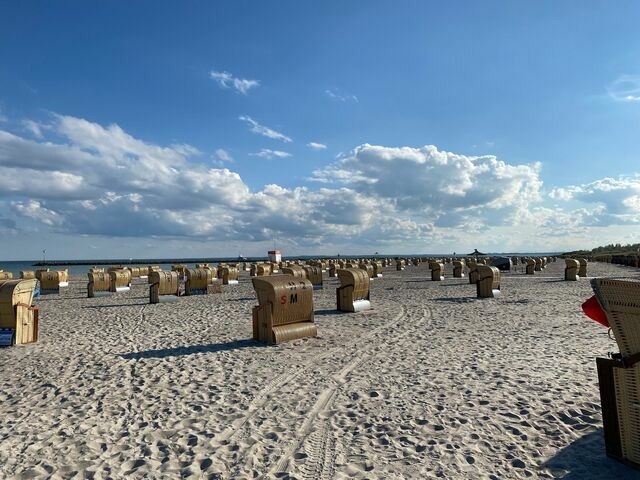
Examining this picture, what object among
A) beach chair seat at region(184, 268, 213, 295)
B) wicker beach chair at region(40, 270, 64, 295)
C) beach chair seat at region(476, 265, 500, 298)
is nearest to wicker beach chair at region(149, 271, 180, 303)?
beach chair seat at region(184, 268, 213, 295)

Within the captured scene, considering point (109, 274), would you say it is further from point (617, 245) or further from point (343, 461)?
point (617, 245)

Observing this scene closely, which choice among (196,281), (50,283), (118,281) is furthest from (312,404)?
(50,283)

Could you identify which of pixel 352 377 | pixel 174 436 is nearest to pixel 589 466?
pixel 352 377

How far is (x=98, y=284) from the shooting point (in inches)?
908

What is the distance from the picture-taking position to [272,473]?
Result: 13.5 feet

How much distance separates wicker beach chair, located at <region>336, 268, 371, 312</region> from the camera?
1480 centimetres

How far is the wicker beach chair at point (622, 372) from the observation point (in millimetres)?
3758

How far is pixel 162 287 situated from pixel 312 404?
15416mm

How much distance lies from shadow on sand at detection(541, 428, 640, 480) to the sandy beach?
0.02 m

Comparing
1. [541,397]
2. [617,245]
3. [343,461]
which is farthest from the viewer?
[617,245]

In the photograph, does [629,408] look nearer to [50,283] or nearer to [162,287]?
[162,287]

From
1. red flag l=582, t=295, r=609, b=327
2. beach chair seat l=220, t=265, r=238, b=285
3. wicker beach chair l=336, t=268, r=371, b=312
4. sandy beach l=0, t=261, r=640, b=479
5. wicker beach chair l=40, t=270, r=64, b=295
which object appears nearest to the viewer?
red flag l=582, t=295, r=609, b=327

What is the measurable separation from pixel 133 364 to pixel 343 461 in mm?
5346

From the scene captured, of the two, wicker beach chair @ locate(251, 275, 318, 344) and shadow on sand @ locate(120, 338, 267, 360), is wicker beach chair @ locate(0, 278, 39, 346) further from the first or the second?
wicker beach chair @ locate(251, 275, 318, 344)
